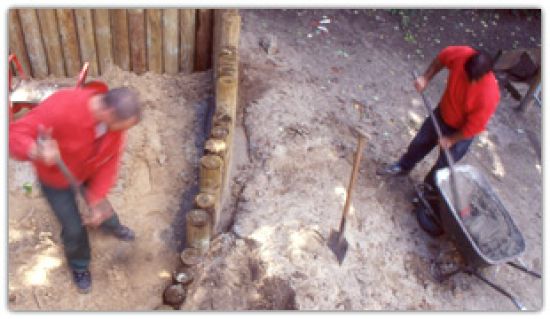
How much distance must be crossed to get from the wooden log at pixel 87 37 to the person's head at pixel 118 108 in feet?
8.48

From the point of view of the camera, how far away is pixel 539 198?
556 centimetres

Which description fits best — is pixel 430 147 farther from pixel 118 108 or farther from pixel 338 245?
pixel 118 108

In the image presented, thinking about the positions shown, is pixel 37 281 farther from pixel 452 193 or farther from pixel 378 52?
pixel 378 52

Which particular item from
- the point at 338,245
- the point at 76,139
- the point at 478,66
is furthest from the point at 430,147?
the point at 76,139

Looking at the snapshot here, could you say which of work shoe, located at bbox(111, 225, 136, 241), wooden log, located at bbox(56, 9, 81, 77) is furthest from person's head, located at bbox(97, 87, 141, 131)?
wooden log, located at bbox(56, 9, 81, 77)

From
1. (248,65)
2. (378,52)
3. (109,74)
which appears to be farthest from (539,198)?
(109,74)

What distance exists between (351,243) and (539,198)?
233cm

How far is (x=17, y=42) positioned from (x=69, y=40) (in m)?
0.50

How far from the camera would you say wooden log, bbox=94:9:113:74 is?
5.43 meters

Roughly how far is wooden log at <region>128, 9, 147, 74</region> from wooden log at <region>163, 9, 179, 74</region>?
225mm

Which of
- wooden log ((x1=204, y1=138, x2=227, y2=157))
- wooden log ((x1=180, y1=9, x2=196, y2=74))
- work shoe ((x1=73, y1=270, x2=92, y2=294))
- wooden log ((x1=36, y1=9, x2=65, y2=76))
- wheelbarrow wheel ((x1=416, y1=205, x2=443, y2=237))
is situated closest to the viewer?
work shoe ((x1=73, y1=270, x2=92, y2=294))

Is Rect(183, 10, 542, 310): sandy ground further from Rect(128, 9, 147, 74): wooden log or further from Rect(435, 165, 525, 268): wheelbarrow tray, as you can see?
Rect(128, 9, 147, 74): wooden log

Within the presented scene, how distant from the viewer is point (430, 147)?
5027 millimetres

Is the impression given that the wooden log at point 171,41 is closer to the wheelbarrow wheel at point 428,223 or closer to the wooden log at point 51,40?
the wooden log at point 51,40
